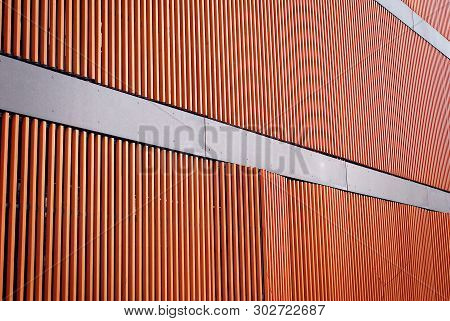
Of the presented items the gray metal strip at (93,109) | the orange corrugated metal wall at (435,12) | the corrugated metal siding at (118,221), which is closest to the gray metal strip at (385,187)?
the corrugated metal siding at (118,221)

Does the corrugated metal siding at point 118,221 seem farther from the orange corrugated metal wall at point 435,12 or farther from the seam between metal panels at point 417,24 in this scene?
the orange corrugated metal wall at point 435,12

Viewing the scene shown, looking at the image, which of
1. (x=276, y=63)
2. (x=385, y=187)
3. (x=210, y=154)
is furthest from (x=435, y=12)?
(x=210, y=154)

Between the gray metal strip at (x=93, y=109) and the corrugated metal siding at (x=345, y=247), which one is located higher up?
the gray metal strip at (x=93, y=109)

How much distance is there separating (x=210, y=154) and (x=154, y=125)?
870 millimetres

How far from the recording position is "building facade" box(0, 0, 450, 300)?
4.96 meters

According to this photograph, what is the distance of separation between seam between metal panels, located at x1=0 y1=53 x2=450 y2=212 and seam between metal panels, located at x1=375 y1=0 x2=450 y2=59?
11.8 ft

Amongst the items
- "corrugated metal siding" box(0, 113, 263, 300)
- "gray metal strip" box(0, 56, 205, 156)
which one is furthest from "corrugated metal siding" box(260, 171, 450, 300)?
"gray metal strip" box(0, 56, 205, 156)

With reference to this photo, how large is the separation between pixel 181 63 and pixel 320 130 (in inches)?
113

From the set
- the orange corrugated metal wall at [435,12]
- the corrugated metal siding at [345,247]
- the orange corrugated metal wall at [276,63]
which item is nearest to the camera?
the orange corrugated metal wall at [276,63]

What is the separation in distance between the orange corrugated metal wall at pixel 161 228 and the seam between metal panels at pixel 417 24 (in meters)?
4.26

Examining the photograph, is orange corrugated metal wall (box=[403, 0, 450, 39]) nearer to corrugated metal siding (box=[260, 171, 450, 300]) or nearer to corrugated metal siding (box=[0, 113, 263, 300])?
corrugated metal siding (box=[260, 171, 450, 300])

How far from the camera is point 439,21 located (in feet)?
43.0

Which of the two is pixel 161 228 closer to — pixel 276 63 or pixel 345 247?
pixel 276 63

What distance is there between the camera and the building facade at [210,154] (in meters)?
4.96
